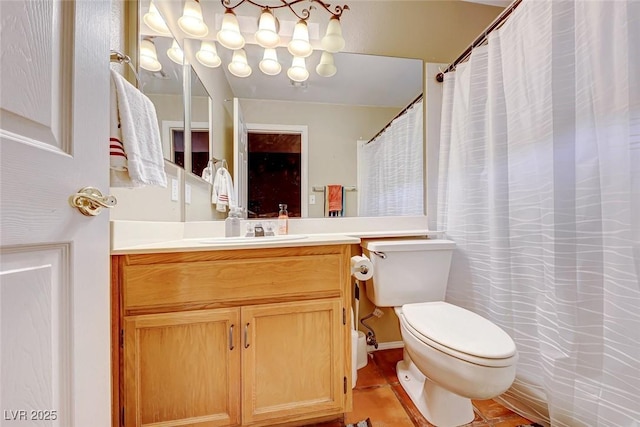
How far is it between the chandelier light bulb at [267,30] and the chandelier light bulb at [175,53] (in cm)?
43

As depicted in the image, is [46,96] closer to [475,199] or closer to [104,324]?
[104,324]

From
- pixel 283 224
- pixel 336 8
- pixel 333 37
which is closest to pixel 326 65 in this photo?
pixel 333 37

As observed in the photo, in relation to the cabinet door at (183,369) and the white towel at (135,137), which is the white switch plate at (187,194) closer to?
the white towel at (135,137)

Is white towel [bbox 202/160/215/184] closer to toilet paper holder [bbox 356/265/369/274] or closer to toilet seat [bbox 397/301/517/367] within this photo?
toilet paper holder [bbox 356/265/369/274]

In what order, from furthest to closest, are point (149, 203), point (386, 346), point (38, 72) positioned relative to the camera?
1. point (386, 346)
2. point (149, 203)
3. point (38, 72)

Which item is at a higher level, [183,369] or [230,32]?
[230,32]

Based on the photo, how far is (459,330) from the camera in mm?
1024

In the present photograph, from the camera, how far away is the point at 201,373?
3.05 feet

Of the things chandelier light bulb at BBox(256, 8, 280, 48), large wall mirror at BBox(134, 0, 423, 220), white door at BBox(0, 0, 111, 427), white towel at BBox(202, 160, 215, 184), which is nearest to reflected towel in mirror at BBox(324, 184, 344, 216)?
large wall mirror at BBox(134, 0, 423, 220)

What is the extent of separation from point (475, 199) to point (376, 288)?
0.72m

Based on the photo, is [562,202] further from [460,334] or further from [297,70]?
[297,70]

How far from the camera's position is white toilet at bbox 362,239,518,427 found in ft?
2.89

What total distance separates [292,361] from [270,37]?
165 cm

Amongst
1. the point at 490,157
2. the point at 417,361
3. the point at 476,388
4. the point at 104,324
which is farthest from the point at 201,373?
the point at 490,157
